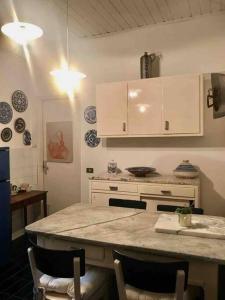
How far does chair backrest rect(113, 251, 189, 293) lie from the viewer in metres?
1.25

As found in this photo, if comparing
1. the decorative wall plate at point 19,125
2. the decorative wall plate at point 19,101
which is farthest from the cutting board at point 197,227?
the decorative wall plate at point 19,101

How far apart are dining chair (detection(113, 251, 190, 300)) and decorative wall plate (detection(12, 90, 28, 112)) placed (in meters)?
3.23

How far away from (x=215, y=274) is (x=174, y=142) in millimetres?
2337

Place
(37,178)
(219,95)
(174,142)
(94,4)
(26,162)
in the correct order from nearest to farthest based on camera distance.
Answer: (219,95)
(94,4)
(174,142)
(26,162)
(37,178)

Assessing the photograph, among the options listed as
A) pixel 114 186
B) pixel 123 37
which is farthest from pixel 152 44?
pixel 114 186

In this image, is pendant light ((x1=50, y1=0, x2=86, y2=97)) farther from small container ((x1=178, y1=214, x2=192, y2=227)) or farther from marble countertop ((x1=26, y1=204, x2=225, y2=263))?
small container ((x1=178, y1=214, x2=192, y2=227))

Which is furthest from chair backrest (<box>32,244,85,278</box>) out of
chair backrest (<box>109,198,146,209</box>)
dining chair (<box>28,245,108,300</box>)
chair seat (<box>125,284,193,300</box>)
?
chair backrest (<box>109,198,146,209</box>)

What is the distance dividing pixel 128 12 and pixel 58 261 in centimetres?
302

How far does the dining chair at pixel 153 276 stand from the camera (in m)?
1.24

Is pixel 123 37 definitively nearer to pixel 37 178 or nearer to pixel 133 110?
pixel 133 110

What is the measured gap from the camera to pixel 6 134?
12.3 feet

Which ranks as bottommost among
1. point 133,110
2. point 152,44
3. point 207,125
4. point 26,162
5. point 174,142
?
point 26,162

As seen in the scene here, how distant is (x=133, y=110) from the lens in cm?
347

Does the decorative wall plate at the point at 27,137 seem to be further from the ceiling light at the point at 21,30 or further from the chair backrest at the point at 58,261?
the chair backrest at the point at 58,261
